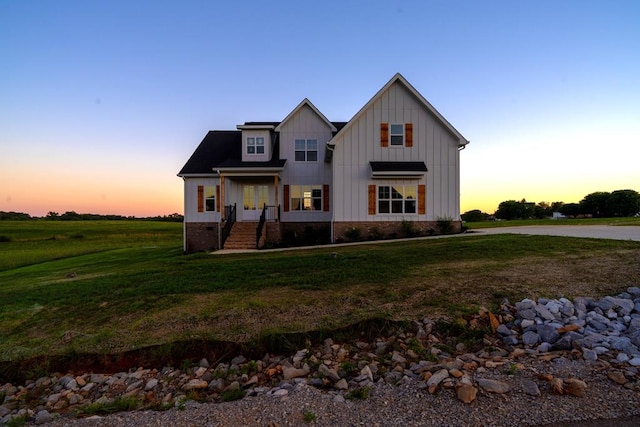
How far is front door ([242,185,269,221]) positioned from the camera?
68.3ft

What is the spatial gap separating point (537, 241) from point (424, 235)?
A: 633cm

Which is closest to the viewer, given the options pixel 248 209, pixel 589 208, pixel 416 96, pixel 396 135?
pixel 416 96

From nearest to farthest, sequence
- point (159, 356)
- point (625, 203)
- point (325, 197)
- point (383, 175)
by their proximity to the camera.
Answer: point (159, 356), point (383, 175), point (325, 197), point (625, 203)

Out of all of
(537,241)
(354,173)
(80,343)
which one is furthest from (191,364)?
(354,173)

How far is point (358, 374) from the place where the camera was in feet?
15.8

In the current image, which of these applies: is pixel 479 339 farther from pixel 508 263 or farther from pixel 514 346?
pixel 508 263

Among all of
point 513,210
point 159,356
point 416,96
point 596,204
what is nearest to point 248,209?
point 416,96

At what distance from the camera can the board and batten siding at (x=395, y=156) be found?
18.5 m

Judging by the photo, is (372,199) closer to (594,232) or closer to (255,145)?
(255,145)

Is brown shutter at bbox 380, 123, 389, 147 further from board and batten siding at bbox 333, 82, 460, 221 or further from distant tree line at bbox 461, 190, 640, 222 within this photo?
distant tree line at bbox 461, 190, 640, 222

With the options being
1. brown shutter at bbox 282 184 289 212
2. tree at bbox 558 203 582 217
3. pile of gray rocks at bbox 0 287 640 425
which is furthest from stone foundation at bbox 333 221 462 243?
tree at bbox 558 203 582 217

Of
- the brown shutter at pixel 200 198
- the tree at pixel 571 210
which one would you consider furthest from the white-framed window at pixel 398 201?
the tree at pixel 571 210

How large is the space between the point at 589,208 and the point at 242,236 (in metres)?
47.8

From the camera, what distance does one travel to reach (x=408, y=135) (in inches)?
732
